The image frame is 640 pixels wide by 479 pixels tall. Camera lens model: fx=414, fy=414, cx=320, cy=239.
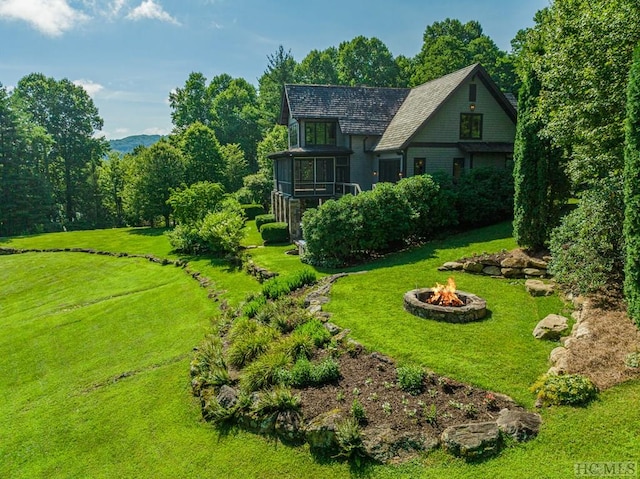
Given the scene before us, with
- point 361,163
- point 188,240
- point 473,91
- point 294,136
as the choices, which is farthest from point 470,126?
point 188,240

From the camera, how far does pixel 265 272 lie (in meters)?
17.0

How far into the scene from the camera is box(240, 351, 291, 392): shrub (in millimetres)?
8023

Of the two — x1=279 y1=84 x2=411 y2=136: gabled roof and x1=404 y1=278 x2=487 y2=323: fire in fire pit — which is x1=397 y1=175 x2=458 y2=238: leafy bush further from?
x1=279 y1=84 x2=411 y2=136: gabled roof

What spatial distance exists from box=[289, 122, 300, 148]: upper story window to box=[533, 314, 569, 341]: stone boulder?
2156cm

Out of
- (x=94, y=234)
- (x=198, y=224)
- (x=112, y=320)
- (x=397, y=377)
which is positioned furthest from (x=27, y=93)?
(x=397, y=377)

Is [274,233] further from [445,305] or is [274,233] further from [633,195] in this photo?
[633,195]

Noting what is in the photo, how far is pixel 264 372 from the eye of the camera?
8.19 m

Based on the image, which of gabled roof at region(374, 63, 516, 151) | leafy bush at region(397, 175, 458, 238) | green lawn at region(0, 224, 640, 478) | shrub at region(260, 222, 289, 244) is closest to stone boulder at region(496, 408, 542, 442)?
green lawn at region(0, 224, 640, 478)

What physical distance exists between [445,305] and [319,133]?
65.6ft

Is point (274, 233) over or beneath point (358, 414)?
over

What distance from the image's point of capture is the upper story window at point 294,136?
92.1 ft

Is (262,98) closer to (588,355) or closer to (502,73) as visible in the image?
(502,73)

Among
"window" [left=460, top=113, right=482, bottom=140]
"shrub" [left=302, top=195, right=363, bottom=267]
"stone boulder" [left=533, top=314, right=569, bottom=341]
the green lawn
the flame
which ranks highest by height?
"window" [left=460, top=113, right=482, bottom=140]

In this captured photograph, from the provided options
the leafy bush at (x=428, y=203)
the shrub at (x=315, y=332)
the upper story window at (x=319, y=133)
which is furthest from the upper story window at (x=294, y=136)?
the shrub at (x=315, y=332)
